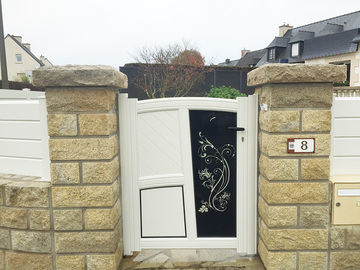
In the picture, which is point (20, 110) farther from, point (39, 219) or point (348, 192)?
point (348, 192)

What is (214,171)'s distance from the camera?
115 inches

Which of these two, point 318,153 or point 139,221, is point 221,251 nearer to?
point 139,221

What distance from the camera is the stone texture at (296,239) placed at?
8.51 feet

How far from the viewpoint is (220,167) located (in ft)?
9.56

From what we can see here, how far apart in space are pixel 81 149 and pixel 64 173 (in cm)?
26

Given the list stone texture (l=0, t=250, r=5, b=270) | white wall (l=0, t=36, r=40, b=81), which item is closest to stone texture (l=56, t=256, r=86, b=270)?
stone texture (l=0, t=250, r=5, b=270)

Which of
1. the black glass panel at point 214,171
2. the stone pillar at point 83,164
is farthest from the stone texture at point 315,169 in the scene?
the stone pillar at point 83,164

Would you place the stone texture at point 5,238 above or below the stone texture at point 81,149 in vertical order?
below

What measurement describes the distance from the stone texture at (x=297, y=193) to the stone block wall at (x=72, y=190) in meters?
1.40

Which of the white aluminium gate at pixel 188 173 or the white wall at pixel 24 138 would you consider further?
the white aluminium gate at pixel 188 173

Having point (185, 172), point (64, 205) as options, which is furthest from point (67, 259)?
point (185, 172)

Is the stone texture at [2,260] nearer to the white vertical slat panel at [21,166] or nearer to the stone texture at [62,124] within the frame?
the white vertical slat panel at [21,166]

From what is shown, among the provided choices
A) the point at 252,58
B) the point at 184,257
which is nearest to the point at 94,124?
the point at 184,257

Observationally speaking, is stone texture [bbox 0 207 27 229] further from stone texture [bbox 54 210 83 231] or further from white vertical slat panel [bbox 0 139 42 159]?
white vertical slat panel [bbox 0 139 42 159]
